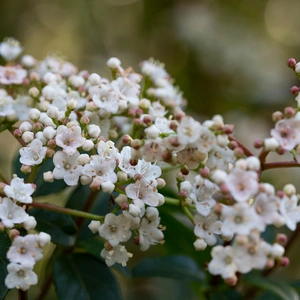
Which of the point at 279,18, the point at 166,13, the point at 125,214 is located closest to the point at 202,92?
the point at 166,13

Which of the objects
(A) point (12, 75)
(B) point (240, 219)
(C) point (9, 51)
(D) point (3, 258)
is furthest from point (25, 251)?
(C) point (9, 51)

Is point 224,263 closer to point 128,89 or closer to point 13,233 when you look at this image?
point 13,233

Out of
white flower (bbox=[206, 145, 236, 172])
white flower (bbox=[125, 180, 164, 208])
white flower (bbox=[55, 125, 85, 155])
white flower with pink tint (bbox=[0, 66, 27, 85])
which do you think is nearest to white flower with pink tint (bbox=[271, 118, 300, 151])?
white flower (bbox=[206, 145, 236, 172])

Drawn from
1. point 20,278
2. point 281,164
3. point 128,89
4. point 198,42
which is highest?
point 198,42

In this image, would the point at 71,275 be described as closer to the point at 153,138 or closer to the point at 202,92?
the point at 153,138

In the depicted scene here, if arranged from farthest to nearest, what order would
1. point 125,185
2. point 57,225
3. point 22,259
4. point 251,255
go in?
point 57,225 → point 125,185 → point 22,259 → point 251,255

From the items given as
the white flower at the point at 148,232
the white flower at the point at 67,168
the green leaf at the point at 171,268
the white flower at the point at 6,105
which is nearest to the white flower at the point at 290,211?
the white flower at the point at 148,232

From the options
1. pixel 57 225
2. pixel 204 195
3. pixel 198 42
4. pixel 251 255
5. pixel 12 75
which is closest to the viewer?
pixel 251 255
